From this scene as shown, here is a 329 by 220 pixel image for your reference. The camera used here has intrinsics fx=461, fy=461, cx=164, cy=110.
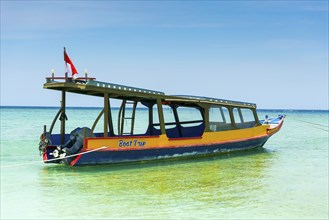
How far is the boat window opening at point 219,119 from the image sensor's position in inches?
742


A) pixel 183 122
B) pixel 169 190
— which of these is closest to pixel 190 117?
pixel 183 122

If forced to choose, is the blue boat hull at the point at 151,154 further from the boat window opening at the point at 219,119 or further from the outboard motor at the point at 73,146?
the boat window opening at the point at 219,119

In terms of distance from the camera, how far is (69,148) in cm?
1551

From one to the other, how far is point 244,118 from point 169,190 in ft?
32.2

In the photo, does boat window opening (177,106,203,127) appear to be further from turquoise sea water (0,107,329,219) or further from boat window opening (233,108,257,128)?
turquoise sea water (0,107,329,219)

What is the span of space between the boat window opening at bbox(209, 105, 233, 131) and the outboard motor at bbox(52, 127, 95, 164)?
5.58 metres

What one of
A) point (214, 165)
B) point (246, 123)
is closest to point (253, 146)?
point (246, 123)

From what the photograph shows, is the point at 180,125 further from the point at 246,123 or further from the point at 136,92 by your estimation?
the point at 136,92

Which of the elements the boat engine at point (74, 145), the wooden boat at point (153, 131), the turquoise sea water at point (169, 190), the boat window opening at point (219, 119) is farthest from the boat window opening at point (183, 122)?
the boat engine at point (74, 145)

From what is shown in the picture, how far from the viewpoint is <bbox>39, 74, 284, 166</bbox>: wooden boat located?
49.9ft

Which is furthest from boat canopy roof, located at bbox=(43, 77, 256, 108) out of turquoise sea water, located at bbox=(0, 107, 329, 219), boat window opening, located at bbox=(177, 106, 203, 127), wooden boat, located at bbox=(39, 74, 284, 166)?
turquoise sea water, located at bbox=(0, 107, 329, 219)

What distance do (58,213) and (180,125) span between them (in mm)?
11131

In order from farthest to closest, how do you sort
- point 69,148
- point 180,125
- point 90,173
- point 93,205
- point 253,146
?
point 253,146 < point 180,125 < point 69,148 < point 90,173 < point 93,205

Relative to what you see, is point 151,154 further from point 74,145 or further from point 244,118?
point 244,118
